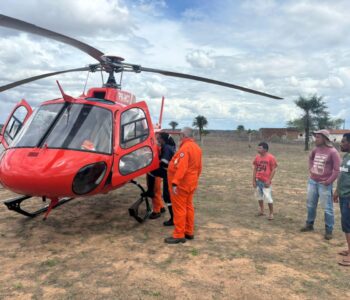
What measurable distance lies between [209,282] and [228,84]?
4.21 metres

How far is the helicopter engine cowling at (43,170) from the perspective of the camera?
4359 millimetres

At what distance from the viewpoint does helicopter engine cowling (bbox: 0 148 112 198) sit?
14.3ft

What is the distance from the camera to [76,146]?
4.81 metres

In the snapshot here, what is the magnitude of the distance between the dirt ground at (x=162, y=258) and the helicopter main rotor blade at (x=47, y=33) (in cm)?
300

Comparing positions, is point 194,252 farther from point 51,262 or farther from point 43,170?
point 43,170

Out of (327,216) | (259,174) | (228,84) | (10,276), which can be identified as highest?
(228,84)

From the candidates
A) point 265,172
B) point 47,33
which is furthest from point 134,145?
point 265,172

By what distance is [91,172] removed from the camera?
480cm

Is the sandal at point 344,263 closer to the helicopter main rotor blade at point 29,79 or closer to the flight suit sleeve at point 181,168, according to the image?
the flight suit sleeve at point 181,168

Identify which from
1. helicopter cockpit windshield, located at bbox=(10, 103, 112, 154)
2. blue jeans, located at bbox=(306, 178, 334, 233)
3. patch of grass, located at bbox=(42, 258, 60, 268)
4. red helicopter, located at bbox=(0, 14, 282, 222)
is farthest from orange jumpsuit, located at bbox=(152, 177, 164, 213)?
blue jeans, located at bbox=(306, 178, 334, 233)

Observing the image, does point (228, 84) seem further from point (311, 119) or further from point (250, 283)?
point (311, 119)

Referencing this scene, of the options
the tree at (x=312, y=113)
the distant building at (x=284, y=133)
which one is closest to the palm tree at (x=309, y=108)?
the tree at (x=312, y=113)

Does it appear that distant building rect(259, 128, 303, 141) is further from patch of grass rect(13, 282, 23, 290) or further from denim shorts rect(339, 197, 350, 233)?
patch of grass rect(13, 282, 23, 290)

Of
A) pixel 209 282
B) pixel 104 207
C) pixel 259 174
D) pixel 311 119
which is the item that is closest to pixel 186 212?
pixel 209 282
